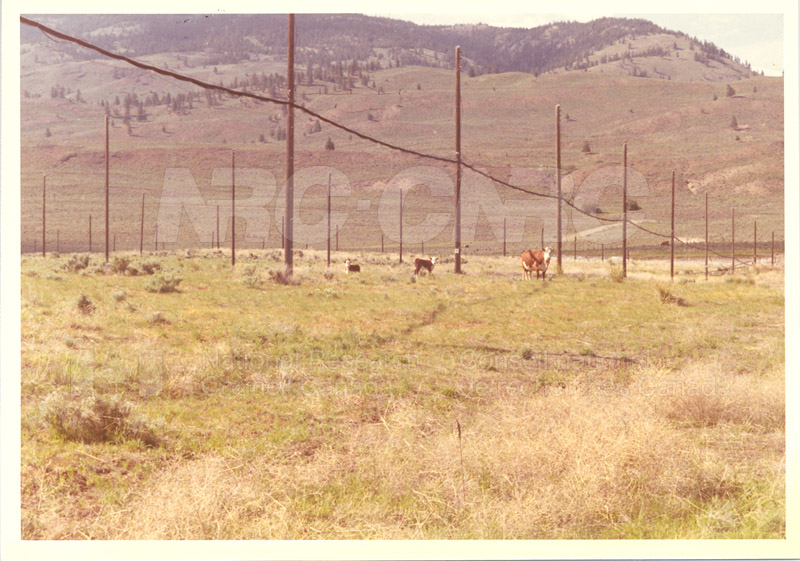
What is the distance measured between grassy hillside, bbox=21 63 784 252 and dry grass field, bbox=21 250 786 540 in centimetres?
2931

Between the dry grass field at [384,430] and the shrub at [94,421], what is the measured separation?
2cm

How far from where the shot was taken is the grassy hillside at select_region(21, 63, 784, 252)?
65125 mm

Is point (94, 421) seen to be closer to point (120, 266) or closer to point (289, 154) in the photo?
point (289, 154)

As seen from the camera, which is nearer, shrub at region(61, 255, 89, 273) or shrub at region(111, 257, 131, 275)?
shrub at region(111, 257, 131, 275)

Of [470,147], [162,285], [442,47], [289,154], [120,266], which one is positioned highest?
[442,47]

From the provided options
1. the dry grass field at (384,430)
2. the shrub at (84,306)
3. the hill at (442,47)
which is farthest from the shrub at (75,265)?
the hill at (442,47)

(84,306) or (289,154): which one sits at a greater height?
(289,154)

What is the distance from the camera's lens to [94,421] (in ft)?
21.4

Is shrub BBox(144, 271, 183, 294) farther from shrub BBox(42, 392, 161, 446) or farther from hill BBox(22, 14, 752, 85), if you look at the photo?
hill BBox(22, 14, 752, 85)

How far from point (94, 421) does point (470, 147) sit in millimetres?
91690

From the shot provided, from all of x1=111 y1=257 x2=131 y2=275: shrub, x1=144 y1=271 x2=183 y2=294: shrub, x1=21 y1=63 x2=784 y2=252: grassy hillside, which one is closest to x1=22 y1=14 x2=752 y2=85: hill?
x1=21 y1=63 x2=784 y2=252: grassy hillside

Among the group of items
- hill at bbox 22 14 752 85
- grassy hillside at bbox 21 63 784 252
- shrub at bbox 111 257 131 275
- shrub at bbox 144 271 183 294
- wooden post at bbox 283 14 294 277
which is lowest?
shrub at bbox 144 271 183 294

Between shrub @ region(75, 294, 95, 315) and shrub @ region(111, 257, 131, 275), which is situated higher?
shrub @ region(111, 257, 131, 275)

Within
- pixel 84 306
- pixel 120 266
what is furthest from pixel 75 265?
pixel 84 306
